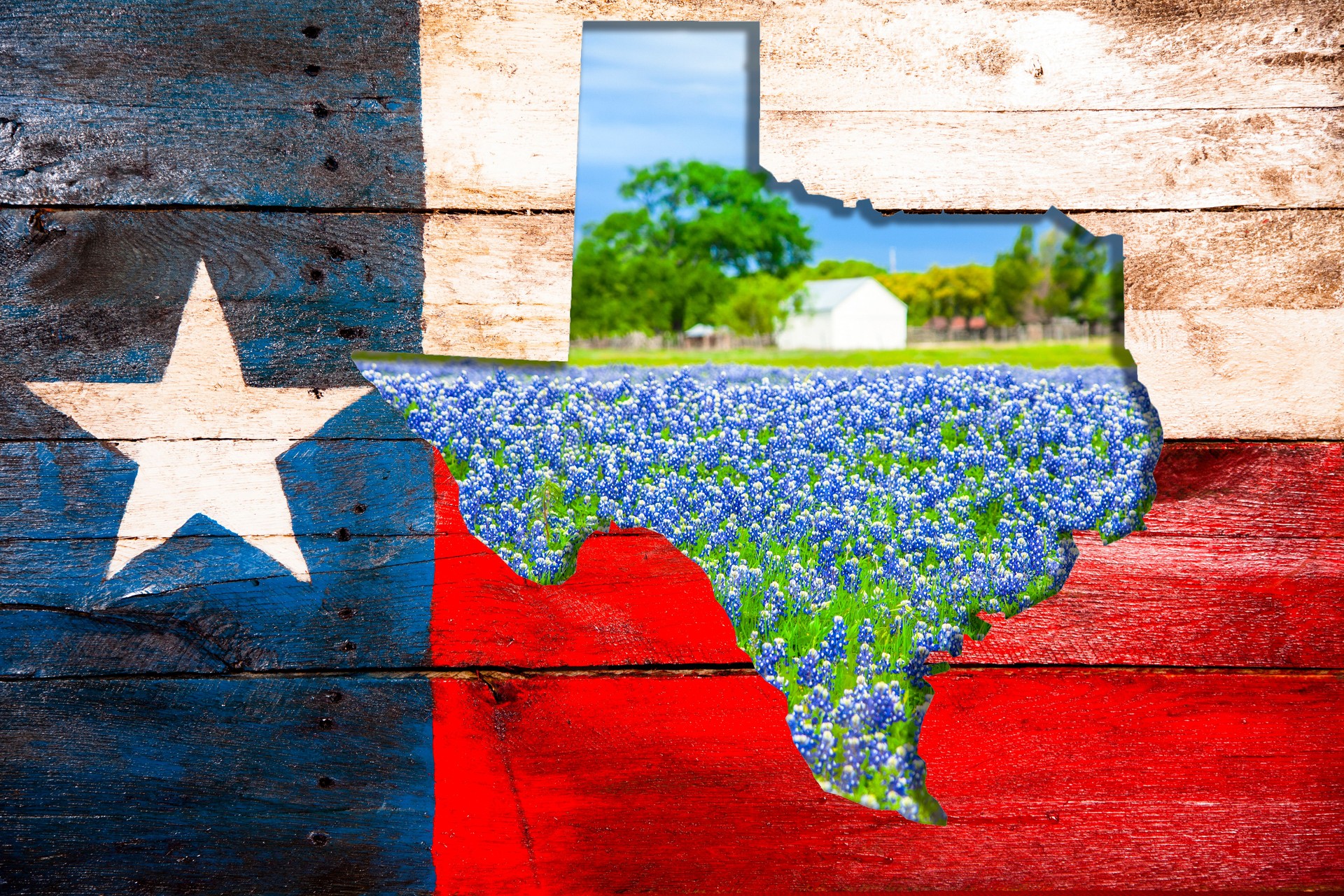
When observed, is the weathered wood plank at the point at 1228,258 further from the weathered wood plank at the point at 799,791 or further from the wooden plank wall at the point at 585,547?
the weathered wood plank at the point at 799,791

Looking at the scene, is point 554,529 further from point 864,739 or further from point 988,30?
point 988,30

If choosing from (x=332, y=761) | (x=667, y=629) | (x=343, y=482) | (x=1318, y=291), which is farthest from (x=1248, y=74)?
(x=332, y=761)

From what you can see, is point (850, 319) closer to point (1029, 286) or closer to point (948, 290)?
point (1029, 286)

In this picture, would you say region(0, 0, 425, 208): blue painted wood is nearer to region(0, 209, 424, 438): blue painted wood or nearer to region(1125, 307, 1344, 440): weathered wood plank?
region(0, 209, 424, 438): blue painted wood

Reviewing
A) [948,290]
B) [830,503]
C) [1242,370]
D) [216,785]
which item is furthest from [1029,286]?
[216,785]

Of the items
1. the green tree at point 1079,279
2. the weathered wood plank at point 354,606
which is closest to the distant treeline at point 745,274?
the green tree at point 1079,279

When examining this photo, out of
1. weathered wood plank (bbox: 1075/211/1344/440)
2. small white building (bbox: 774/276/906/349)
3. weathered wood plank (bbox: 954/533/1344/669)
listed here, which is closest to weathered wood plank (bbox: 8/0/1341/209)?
weathered wood plank (bbox: 1075/211/1344/440)
